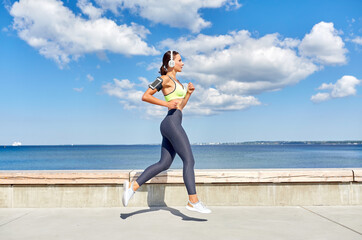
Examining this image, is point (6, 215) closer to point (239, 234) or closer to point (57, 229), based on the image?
point (57, 229)

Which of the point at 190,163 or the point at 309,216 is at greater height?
the point at 190,163

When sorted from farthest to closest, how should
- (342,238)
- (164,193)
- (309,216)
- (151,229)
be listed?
(164,193) → (309,216) → (151,229) → (342,238)

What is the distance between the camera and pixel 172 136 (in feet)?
13.6

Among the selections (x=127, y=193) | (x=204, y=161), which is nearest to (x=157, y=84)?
(x=127, y=193)

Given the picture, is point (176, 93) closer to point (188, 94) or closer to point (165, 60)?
point (188, 94)

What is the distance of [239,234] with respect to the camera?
346 cm

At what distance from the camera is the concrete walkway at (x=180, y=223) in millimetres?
3455

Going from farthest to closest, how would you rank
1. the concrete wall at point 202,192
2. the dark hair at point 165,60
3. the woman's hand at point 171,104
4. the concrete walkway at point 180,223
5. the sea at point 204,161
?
the sea at point 204,161
the concrete wall at point 202,192
the dark hair at point 165,60
the woman's hand at point 171,104
the concrete walkway at point 180,223

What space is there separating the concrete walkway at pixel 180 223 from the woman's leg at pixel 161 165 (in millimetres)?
524

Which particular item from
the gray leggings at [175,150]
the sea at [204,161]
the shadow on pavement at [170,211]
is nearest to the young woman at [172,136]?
the gray leggings at [175,150]

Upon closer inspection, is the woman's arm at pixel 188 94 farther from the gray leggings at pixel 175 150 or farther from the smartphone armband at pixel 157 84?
the smartphone armband at pixel 157 84

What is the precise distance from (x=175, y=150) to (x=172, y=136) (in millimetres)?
201

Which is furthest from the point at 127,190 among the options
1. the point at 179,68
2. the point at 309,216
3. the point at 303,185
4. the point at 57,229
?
the point at 303,185

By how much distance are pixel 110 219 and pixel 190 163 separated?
1.30 m
